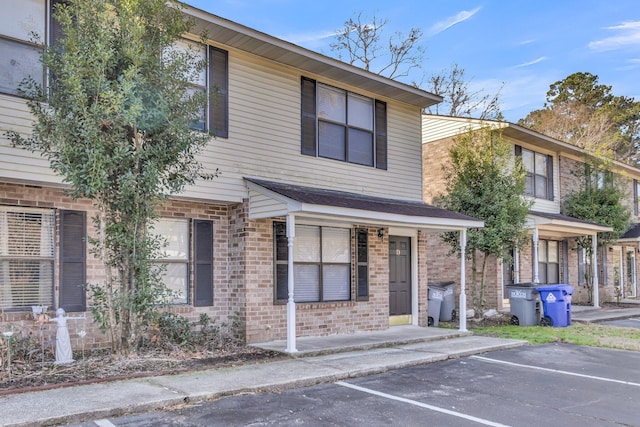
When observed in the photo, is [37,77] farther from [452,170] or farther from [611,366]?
[452,170]

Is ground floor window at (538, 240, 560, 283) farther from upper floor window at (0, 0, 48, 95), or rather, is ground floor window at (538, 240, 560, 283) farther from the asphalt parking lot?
upper floor window at (0, 0, 48, 95)

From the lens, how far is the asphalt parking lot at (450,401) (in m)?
5.42

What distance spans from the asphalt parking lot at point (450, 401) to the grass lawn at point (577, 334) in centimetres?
Answer: 226

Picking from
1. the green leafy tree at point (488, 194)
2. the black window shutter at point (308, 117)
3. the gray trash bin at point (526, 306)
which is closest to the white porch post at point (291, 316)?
the black window shutter at point (308, 117)

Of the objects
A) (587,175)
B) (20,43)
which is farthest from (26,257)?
(587,175)

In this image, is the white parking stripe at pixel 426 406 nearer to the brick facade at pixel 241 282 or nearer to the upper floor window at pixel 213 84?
the brick facade at pixel 241 282

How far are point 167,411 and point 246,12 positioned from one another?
15.9 m

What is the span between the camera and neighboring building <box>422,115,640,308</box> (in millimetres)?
16094

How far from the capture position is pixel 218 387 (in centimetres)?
635

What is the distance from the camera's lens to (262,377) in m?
6.93

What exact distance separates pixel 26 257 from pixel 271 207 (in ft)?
12.4

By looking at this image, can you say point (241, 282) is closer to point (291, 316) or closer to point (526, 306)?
point (291, 316)

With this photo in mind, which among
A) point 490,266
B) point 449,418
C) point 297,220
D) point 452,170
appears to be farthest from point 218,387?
point 490,266

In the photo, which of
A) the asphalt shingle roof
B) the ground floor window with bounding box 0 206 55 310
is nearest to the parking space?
the asphalt shingle roof
